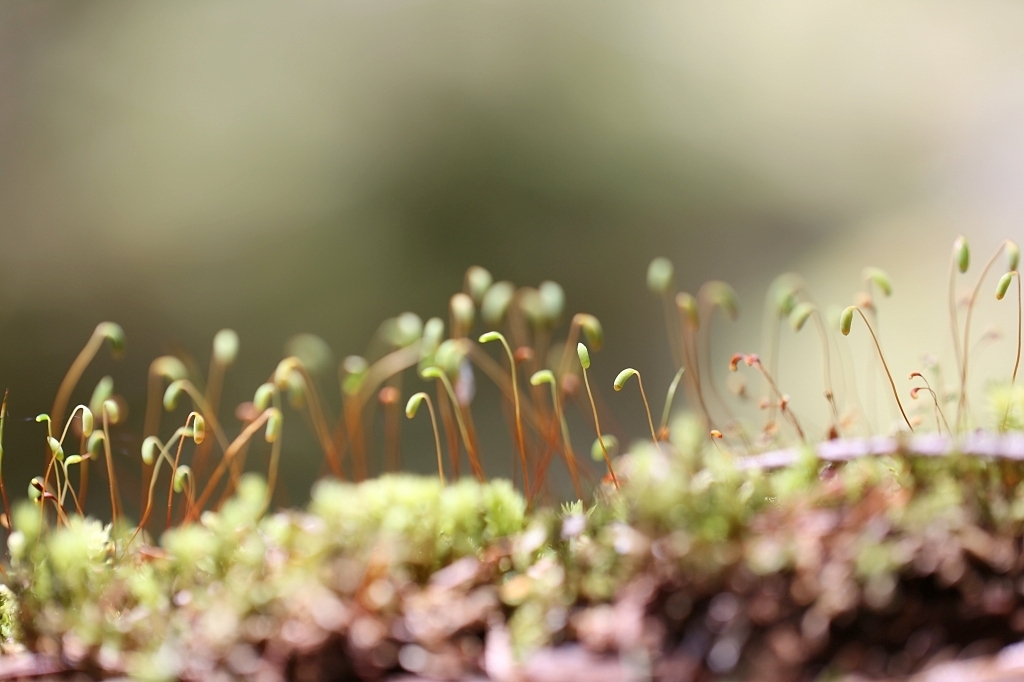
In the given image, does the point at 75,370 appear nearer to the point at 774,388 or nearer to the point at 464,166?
the point at 774,388

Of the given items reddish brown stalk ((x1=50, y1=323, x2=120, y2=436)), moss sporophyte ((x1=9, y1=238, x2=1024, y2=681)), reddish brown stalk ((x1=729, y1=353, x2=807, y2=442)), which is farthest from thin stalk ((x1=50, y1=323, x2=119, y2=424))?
reddish brown stalk ((x1=729, y1=353, x2=807, y2=442))

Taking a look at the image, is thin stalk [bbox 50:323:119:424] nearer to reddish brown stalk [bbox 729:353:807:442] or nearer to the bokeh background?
reddish brown stalk [bbox 729:353:807:442]

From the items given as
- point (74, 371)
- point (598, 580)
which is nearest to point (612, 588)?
point (598, 580)

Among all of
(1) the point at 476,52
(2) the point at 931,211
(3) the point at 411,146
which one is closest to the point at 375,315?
(3) the point at 411,146

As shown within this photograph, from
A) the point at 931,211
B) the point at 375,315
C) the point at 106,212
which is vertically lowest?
the point at 375,315

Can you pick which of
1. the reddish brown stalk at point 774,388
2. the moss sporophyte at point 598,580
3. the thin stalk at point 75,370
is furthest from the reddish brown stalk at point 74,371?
the reddish brown stalk at point 774,388

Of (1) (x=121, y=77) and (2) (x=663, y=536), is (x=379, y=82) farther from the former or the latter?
(2) (x=663, y=536)

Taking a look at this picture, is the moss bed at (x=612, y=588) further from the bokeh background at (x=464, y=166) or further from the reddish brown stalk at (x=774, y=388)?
the bokeh background at (x=464, y=166)
